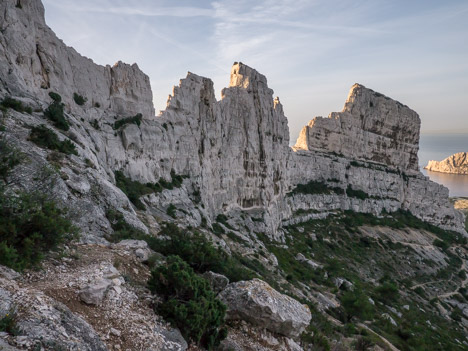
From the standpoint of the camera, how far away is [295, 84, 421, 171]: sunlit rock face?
78.9 m

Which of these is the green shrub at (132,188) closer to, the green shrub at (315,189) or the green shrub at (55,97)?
→ the green shrub at (55,97)

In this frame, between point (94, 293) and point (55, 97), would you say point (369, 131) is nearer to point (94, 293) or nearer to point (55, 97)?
point (55, 97)

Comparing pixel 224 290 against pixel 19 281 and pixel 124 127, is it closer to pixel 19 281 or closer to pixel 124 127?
pixel 19 281

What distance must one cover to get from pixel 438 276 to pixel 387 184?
32632 mm

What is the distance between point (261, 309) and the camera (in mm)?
8836

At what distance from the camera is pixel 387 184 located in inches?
3214

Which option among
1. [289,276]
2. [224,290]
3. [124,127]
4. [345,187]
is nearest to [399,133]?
[345,187]

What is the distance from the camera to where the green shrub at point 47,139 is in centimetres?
1346

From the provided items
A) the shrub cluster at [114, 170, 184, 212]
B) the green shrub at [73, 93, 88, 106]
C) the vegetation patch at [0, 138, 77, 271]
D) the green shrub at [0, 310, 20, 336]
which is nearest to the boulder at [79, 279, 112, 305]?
the vegetation patch at [0, 138, 77, 271]

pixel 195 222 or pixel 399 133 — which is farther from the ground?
pixel 399 133

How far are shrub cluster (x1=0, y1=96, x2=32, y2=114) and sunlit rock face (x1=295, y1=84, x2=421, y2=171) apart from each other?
226 feet

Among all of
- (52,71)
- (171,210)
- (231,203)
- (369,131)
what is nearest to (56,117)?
(52,71)

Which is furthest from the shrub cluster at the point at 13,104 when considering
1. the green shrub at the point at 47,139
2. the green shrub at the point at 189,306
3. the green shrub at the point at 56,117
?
the green shrub at the point at 189,306

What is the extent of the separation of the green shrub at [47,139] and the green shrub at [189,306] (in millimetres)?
9495
